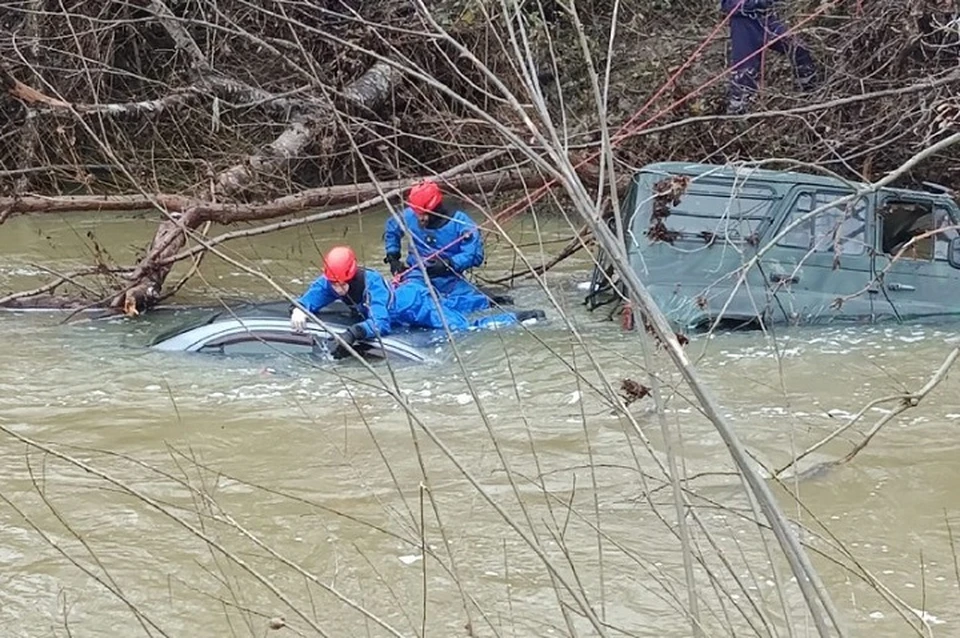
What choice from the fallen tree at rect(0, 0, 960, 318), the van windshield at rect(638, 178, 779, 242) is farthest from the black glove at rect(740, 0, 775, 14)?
the van windshield at rect(638, 178, 779, 242)

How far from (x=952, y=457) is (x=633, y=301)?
5526 mm

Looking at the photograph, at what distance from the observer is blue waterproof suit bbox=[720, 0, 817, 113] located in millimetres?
11578

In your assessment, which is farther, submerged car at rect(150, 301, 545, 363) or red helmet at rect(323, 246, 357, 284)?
red helmet at rect(323, 246, 357, 284)

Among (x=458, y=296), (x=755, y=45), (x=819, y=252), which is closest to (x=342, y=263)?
(x=458, y=296)

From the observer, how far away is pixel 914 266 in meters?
9.00

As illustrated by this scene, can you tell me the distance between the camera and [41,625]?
5035 millimetres

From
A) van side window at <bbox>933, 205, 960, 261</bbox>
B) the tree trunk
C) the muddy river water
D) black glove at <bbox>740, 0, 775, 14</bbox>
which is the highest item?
black glove at <bbox>740, 0, 775, 14</bbox>

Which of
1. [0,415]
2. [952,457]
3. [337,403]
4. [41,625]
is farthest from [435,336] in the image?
[41,625]

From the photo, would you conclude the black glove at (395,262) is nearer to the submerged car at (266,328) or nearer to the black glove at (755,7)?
the submerged car at (266,328)

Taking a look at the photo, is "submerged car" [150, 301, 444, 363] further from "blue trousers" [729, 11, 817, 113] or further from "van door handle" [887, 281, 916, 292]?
"blue trousers" [729, 11, 817, 113]

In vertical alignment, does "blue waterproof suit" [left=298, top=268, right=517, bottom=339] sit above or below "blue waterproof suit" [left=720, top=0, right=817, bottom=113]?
below

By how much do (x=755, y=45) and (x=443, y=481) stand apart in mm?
7257

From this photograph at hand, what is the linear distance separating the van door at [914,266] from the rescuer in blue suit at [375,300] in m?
2.56

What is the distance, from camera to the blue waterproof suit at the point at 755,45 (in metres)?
11.6
